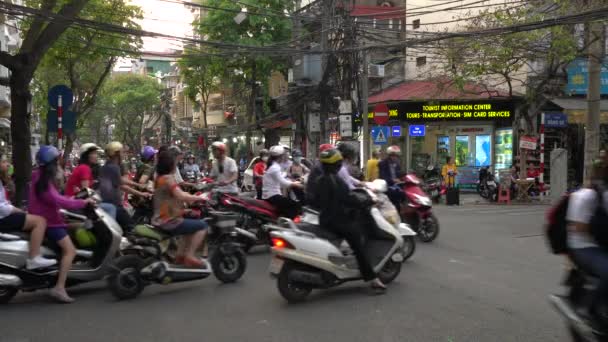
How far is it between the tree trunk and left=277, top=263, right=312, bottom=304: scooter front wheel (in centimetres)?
779

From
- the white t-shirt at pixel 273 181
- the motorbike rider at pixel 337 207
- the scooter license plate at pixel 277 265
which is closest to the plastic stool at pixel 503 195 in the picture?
the white t-shirt at pixel 273 181

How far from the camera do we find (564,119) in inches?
825

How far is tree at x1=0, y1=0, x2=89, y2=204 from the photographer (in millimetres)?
11273

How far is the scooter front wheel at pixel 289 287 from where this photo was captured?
6.08 meters

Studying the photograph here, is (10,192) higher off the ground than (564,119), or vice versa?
(564,119)

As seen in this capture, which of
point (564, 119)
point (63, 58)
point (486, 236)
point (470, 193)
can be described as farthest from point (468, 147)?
point (63, 58)

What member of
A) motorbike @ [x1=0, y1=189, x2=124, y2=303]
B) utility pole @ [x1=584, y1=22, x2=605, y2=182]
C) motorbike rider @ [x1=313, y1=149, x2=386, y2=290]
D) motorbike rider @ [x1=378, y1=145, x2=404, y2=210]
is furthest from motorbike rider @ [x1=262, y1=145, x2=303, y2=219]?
utility pole @ [x1=584, y1=22, x2=605, y2=182]

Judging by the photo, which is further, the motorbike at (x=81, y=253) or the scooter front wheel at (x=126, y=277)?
the scooter front wheel at (x=126, y=277)

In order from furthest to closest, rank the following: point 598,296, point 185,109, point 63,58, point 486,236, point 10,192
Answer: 1. point 185,109
2. point 63,58
3. point 10,192
4. point 486,236
5. point 598,296

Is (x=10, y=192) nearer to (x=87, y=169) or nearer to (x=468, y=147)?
(x=87, y=169)

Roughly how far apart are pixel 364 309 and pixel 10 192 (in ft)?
29.3

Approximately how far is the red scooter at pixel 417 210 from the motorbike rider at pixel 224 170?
284 cm

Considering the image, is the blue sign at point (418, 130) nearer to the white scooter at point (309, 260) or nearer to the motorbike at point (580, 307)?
the white scooter at point (309, 260)

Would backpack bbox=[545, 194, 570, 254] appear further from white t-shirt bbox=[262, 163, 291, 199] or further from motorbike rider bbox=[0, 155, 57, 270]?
white t-shirt bbox=[262, 163, 291, 199]
